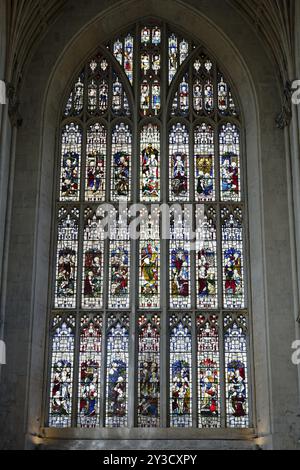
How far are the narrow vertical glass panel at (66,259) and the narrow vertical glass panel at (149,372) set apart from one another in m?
1.87

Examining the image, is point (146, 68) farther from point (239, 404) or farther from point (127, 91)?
point (239, 404)

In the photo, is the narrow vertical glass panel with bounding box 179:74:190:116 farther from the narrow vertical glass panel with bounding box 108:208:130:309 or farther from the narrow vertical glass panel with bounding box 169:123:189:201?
the narrow vertical glass panel with bounding box 108:208:130:309

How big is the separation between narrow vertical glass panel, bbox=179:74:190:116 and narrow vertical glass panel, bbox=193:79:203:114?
0.61 ft

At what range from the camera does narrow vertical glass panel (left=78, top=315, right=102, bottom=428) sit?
2081 centimetres

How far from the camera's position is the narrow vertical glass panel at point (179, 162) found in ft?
74.4

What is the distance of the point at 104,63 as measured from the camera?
23.8 metres

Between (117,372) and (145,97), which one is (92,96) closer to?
(145,97)

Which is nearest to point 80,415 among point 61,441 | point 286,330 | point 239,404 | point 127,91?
point 61,441

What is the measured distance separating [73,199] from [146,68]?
Result: 4.13 metres

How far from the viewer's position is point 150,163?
2294 centimetres

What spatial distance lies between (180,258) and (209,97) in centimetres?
450

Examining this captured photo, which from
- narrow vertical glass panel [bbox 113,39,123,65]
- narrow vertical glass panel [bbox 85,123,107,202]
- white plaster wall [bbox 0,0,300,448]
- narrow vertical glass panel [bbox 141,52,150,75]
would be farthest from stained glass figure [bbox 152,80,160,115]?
white plaster wall [bbox 0,0,300,448]

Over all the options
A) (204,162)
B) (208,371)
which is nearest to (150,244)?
(204,162)

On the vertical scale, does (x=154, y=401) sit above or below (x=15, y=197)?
below
